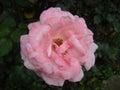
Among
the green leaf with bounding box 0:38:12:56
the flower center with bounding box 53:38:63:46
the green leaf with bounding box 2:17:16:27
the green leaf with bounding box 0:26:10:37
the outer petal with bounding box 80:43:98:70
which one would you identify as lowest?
the green leaf with bounding box 0:38:12:56

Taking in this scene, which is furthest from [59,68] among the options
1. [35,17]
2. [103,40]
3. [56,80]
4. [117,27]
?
[103,40]

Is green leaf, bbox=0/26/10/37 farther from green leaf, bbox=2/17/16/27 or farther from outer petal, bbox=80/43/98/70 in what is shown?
outer petal, bbox=80/43/98/70

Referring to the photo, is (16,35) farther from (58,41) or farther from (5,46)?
(58,41)

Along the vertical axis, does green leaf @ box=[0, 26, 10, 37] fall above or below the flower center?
below

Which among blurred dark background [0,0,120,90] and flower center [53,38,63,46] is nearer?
flower center [53,38,63,46]

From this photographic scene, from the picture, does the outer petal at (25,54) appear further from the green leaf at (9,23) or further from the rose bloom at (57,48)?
the green leaf at (9,23)

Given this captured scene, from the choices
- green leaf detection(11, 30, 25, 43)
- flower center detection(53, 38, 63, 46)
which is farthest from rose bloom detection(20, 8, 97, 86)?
green leaf detection(11, 30, 25, 43)

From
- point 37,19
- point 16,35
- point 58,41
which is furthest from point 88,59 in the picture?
point 37,19

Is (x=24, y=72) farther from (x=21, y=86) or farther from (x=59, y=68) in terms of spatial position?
(x=59, y=68)
